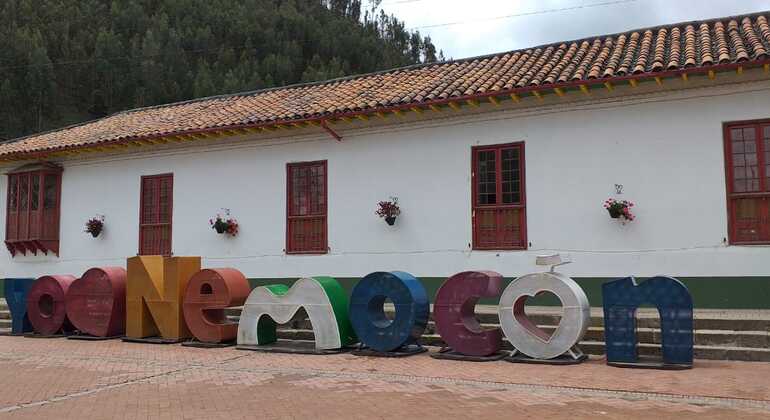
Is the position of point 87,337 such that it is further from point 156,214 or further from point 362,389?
point 362,389

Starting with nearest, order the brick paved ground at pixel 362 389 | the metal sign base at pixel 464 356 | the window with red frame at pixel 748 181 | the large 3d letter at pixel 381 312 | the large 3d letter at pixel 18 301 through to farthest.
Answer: the brick paved ground at pixel 362 389
the metal sign base at pixel 464 356
the large 3d letter at pixel 381 312
the window with red frame at pixel 748 181
the large 3d letter at pixel 18 301

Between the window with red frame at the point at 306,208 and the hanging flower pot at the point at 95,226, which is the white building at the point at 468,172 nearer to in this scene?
the window with red frame at the point at 306,208

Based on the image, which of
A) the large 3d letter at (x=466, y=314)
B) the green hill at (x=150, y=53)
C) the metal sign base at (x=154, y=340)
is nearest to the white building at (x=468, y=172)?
the large 3d letter at (x=466, y=314)

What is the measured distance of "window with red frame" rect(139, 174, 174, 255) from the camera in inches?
660

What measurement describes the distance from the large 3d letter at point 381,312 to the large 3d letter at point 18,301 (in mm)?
7752

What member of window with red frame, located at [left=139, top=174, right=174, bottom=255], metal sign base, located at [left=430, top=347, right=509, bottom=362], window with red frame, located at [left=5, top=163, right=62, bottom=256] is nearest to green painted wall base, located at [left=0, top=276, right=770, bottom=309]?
metal sign base, located at [left=430, top=347, right=509, bottom=362]

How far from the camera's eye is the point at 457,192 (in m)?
13.4

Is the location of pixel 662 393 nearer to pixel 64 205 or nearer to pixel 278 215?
pixel 278 215

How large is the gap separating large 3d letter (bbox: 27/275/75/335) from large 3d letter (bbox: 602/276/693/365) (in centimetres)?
1063

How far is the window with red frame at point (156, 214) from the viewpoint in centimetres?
1677

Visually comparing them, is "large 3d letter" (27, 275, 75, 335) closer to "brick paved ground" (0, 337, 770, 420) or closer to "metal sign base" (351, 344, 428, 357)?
"brick paved ground" (0, 337, 770, 420)

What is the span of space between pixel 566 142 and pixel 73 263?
43.1ft

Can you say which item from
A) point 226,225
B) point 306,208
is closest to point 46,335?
point 226,225

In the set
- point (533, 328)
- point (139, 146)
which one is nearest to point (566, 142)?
point (533, 328)
